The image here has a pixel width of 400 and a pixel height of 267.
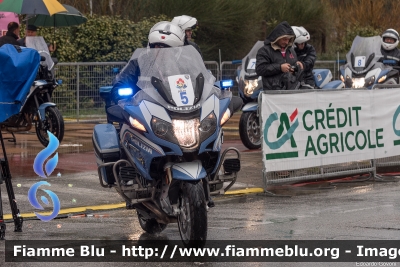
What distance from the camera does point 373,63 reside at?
18391 mm

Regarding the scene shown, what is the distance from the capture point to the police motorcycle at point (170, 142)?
304 inches

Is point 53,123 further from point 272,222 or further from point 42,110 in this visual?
point 272,222

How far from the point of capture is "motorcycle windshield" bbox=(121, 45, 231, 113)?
25.8 feet

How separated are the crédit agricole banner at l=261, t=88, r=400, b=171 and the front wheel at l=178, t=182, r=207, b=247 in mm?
3929

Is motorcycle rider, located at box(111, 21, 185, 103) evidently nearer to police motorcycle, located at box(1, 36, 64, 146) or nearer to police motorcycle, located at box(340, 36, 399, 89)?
police motorcycle, located at box(1, 36, 64, 146)

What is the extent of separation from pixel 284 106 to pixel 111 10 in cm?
1797

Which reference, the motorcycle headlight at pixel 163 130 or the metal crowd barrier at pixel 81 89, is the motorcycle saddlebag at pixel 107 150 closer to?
the motorcycle headlight at pixel 163 130

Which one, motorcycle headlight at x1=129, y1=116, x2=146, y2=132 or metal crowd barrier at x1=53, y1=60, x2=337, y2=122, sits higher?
motorcycle headlight at x1=129, y1=116, x2=146, y2=132

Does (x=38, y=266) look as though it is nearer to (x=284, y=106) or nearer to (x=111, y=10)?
(x=284, y=106)

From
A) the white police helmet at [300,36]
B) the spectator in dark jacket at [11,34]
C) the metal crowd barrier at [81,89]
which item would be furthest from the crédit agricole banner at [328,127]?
the metal crowd barrier at [81,89]

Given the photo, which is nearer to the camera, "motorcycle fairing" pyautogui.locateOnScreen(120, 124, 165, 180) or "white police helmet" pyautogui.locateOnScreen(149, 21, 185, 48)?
"motorcycle fairing" pyautogui.locateOnScreen(120, 124, 165, 180)

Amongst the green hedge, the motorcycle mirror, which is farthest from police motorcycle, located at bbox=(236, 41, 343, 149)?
the green hedge

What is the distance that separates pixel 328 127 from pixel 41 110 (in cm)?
469

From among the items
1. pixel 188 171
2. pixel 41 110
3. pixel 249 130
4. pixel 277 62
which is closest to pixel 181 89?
pixel 188 171
